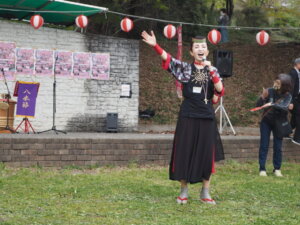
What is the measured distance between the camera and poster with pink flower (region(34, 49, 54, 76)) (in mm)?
13586

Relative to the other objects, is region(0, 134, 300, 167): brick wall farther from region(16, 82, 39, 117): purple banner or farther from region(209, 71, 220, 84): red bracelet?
region(209, 71, 220, 84): red bracelet

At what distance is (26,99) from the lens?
12039mm

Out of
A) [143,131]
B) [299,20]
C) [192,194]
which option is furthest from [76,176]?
[299,20]

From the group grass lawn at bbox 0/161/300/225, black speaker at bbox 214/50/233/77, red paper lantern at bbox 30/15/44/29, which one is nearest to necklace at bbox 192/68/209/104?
grass lawn at bbox 0/161/300/225

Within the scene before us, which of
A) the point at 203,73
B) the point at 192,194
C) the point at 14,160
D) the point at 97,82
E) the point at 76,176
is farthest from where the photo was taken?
the point at 97,82

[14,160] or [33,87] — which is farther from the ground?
[33,87]

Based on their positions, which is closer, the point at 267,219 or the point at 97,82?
the point at 267,219

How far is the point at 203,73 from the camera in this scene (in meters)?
6.63

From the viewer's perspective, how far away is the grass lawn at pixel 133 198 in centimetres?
566

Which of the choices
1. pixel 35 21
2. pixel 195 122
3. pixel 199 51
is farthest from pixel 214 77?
pixel 35 21

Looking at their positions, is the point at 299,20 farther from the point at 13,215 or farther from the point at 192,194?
the point at 13,215

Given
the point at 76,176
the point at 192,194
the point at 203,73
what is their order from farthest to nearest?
the point at 76,176 → the point at 192,194 → the point at 203,73

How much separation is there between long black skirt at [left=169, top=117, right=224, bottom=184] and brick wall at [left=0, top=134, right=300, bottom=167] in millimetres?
3718

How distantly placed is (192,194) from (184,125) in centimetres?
127
